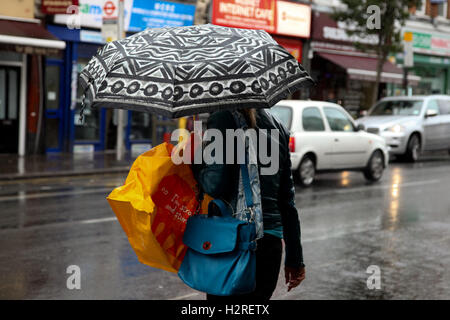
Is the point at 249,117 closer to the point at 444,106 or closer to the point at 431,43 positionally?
the point at 444,106

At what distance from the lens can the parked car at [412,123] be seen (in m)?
20.0

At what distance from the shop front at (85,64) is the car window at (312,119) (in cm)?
673

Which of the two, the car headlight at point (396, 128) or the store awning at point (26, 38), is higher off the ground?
the store awning at point (26, 38)

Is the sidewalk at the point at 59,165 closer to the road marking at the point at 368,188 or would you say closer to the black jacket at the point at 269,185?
the road marking at the point at 368,188

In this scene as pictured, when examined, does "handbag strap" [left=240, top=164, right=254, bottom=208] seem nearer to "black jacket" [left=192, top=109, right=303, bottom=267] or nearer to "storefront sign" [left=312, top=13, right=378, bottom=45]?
"black jacket" [left=192, top=109, right=303, bottom=267]

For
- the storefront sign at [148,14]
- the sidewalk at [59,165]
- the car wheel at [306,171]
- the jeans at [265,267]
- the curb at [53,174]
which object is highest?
the storefront sign at [148,14]

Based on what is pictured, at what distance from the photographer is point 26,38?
17016mm

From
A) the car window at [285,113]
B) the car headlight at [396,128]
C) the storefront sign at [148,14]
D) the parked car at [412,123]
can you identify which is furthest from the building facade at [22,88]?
the car headlight at [396,128]

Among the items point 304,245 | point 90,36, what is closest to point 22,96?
point 90,36

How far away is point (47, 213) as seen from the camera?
32.8ft

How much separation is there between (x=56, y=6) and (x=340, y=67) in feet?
41.2

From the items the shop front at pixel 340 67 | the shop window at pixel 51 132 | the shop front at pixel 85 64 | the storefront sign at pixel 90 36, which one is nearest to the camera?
the shop window at pixel 51 132

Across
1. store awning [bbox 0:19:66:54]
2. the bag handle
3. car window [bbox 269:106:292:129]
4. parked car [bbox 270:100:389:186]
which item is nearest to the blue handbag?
the bag handle

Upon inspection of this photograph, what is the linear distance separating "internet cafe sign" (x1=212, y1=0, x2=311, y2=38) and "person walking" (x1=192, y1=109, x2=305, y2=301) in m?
20.4
